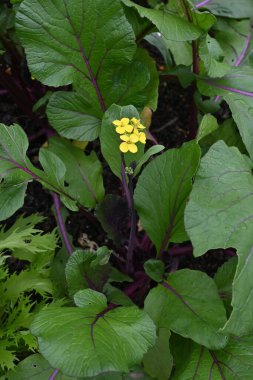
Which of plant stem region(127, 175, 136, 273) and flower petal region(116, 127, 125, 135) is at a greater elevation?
flower petal region(116, 127, 125, 135)

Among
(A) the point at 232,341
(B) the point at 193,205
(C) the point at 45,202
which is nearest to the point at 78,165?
(C) the point at 45,202

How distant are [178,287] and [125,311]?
0.58 feet

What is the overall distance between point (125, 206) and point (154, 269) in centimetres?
19

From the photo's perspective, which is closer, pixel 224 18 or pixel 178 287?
pixel 178 287

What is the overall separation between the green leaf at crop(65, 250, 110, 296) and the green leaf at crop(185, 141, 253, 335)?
29cm

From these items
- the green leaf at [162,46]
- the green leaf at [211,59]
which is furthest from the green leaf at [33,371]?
the green leaf at [162,46]

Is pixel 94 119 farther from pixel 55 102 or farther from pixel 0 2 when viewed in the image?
pixel 0 2

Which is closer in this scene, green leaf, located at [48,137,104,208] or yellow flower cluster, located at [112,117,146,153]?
yellow flower cluster, located at [112,117,146,153]

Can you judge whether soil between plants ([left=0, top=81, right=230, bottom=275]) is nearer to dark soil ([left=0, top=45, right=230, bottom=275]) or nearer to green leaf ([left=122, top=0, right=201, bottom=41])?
dark soil ([left=0, top=45, right=230, bottom=275])

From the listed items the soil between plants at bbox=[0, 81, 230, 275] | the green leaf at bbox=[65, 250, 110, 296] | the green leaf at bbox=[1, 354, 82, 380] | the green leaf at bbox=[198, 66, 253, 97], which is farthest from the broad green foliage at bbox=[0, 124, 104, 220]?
the green leaf at bbox=[198, 66, 253, 97]

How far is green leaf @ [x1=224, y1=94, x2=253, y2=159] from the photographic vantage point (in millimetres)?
1166

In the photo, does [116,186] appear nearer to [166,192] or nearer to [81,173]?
[81,173]

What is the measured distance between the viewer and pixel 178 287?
47.6 inches

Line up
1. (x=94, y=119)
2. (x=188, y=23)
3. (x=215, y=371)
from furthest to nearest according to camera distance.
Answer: (x=94, y=119) < (x=188, y=23) < (x=215, y=371)
